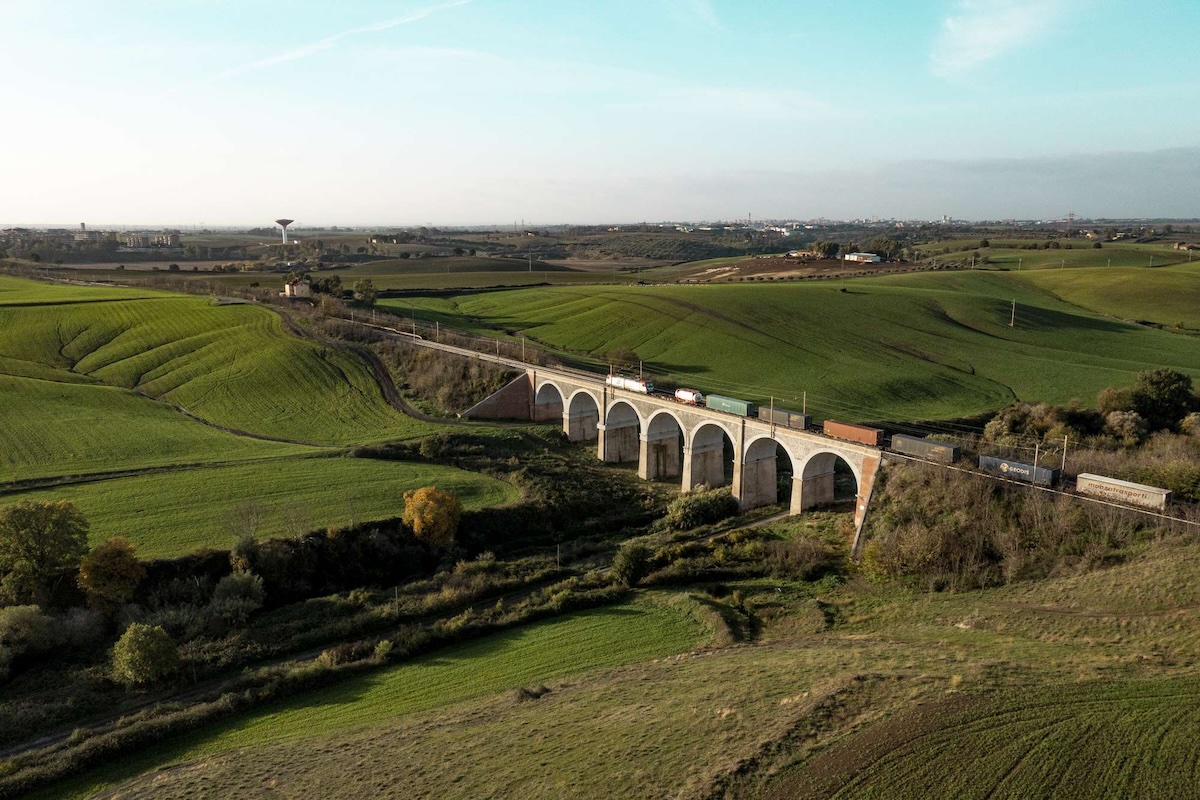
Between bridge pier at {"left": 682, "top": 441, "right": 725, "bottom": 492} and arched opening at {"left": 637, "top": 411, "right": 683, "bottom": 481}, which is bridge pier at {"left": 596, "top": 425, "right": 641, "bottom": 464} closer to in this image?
arched opening at {"left": 637, "top": 411, "right": 683, "bottom": 481}

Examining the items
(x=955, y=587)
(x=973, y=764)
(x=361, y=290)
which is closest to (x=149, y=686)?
(x=973, y=764)

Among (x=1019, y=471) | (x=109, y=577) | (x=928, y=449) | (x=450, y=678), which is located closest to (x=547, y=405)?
(x=928, y=449)

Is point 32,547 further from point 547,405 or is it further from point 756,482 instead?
point 547,405

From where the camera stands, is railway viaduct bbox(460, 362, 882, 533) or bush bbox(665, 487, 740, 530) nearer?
railway viaduct bbox(460, 362, 882, 533)

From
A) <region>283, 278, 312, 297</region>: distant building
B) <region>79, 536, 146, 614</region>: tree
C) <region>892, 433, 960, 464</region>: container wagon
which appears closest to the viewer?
<region>79, 536, 146, 614</region>: tree

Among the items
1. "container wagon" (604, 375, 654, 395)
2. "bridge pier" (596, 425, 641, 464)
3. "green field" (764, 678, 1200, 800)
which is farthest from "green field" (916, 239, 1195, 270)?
"green field" (764, 678, 1200, 800)

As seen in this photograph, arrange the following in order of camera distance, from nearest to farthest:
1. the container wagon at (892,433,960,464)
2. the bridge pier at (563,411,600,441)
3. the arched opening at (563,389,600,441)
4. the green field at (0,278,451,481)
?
1. the container wagon at (892,433,960,464)
2. the green field at (0,278,451,481)
3. the arched opening at (563,389,600,441)
4. the bridge pier at (563,411,600,441)

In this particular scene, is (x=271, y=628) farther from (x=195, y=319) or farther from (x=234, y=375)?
(x=195, y=319)
